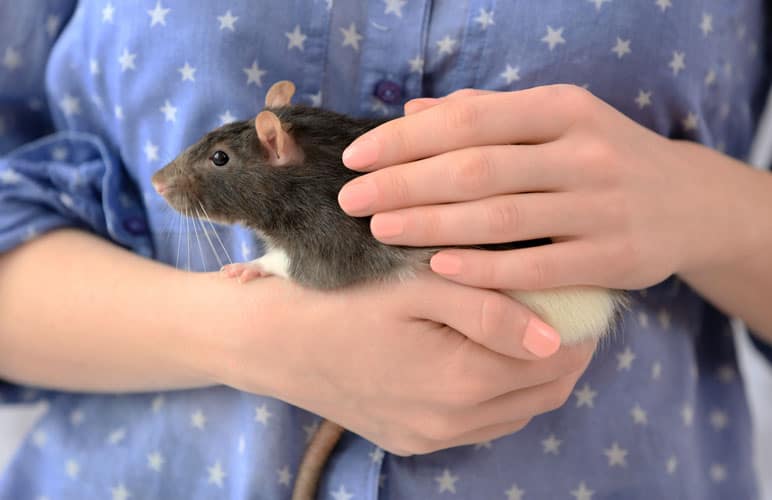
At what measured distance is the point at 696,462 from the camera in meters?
1.11

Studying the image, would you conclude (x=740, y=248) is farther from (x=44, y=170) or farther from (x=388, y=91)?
(x=44, y=170)

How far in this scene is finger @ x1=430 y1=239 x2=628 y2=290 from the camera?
2.52ft

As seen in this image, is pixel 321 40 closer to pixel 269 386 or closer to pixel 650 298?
pixel 269 386

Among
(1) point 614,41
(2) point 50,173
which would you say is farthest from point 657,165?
(2) point 50,173

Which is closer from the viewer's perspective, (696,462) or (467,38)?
(467,38)

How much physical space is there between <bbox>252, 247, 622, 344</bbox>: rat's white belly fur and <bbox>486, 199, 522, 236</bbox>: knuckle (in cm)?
10

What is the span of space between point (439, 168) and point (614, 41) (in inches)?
14.3

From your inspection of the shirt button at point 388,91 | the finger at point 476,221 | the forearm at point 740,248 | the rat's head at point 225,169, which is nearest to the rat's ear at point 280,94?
the rat's head at point 225,169

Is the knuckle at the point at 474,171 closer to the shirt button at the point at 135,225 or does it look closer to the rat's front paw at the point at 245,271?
the rat's front paw at the point at 245,271

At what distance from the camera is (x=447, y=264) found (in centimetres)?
77

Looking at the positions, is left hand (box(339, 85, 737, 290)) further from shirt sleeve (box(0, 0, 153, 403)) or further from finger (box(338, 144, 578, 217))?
shirt sleeve (box(0, 0, 153, 403))

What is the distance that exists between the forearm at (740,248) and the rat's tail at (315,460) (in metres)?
0.54

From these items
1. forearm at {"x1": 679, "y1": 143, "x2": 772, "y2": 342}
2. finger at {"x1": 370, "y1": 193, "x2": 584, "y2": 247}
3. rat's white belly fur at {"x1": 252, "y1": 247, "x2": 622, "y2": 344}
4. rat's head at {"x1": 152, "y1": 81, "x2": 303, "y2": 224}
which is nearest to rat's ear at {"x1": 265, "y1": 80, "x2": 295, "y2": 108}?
rat's head at {"x1": 152, "y1": 81, "x2": 303, "y2": 224}

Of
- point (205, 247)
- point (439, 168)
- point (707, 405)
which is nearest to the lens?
point (439, 168)
